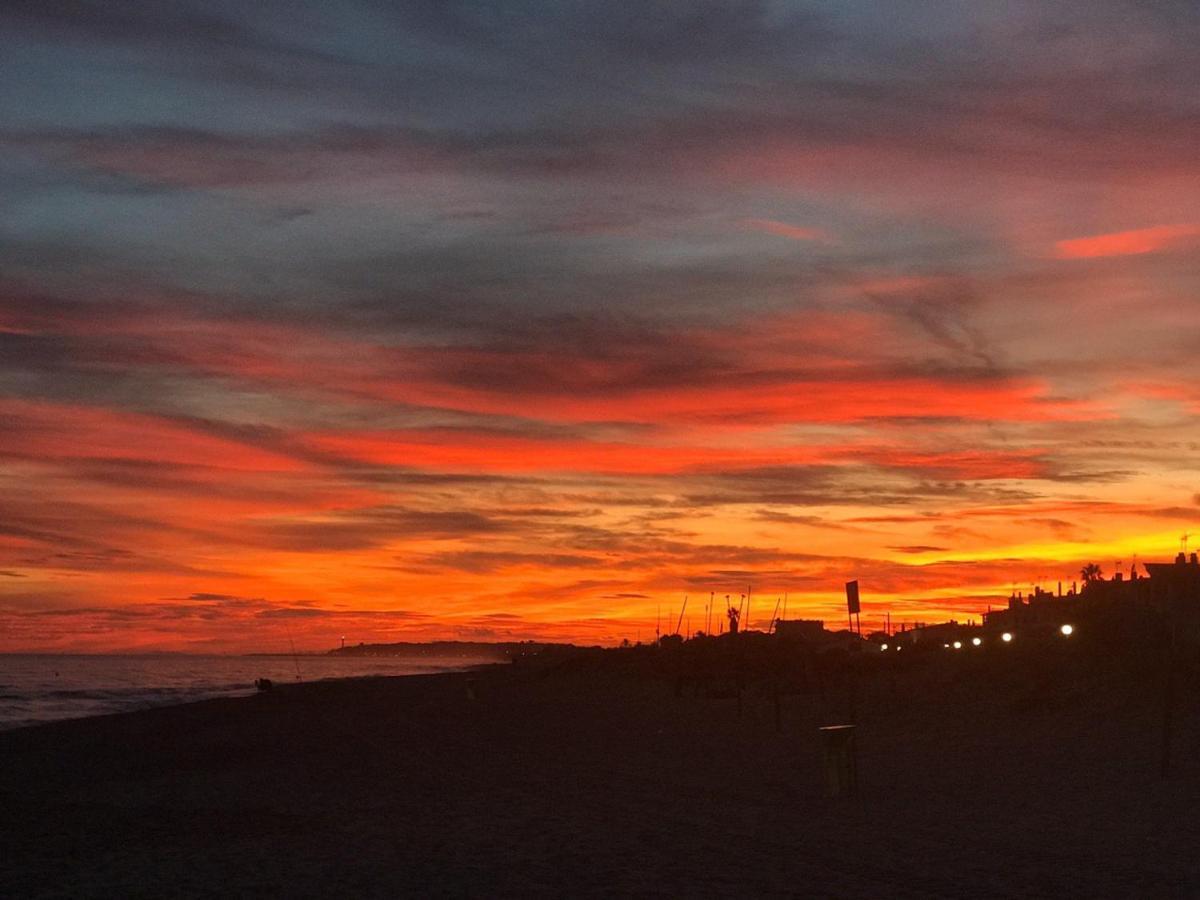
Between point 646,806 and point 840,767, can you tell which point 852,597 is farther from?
point 646,806

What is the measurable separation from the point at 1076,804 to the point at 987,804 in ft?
4.29

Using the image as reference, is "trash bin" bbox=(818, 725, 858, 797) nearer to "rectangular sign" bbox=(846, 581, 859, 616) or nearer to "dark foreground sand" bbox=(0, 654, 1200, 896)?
"dark foreground sand" bbox=(0, 654, 1200, 896)

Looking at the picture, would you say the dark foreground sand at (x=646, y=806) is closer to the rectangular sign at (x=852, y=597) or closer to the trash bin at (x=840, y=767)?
the trash bin at (x=840, y=767)

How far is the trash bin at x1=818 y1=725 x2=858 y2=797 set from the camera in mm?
19812

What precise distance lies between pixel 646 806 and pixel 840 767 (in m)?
3.26

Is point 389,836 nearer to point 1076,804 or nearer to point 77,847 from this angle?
point 77,847

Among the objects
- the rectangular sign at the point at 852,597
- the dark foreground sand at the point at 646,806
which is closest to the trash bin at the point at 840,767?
the dark foreground sand at the point at 646,806

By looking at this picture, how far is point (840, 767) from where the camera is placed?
20.3 m

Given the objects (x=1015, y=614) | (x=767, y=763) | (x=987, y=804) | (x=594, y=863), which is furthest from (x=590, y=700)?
(x=1015, y=614)

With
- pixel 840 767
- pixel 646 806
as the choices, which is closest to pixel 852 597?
pixel 840 767

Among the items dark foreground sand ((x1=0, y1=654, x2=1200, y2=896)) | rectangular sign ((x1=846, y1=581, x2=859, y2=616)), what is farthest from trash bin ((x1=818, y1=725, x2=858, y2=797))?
rectangular sign ((x1=846, y1=581, x2=859, y2=616))

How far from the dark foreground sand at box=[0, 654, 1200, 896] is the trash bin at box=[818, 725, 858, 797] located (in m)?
0.37

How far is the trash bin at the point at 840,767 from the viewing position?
780 inches

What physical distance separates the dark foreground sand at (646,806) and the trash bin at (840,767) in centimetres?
37
